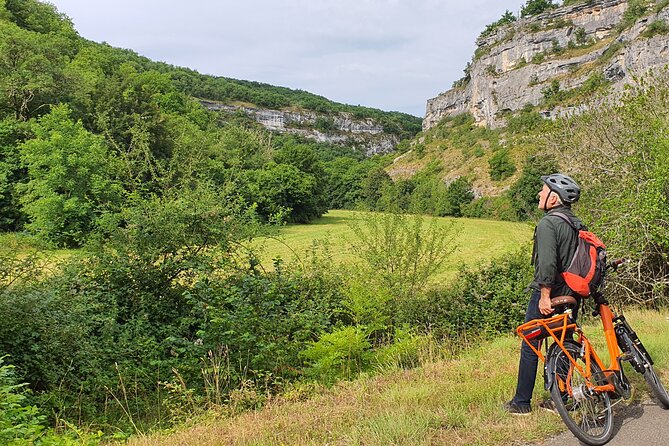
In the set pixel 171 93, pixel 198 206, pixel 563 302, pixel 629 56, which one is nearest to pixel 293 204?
pixel 171 93

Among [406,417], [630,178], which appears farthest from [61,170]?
[406,417]

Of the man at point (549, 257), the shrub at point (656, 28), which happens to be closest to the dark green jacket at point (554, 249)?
the man at point (549, 257)

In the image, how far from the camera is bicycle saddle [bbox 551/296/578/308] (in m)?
3.71

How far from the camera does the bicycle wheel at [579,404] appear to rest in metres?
3.38

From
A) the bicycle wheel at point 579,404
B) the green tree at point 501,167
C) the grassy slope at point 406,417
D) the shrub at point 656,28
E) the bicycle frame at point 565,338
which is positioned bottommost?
the grassy slope at point 406,417

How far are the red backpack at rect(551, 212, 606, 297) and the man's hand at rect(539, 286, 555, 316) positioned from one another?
6.3 inches

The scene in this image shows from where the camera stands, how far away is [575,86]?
113938 mm

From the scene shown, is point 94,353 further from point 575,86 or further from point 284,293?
point 575,86

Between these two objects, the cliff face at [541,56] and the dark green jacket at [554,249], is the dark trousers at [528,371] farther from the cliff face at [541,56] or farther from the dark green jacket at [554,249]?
the cliff face at [541,56]

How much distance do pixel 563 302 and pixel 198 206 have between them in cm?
943

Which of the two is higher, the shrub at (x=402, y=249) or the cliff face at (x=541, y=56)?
the cliff face at (x=541, y=56)

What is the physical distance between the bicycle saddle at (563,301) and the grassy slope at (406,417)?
86cm

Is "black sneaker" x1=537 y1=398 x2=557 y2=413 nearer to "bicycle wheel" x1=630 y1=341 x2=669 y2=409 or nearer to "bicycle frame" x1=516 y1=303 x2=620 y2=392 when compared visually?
"bicycle frame" x1=516 y1=303 x2=620 y2=392

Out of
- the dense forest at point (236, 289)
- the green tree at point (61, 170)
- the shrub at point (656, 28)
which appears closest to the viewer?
the dense forest at point (236, 289)
